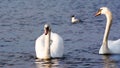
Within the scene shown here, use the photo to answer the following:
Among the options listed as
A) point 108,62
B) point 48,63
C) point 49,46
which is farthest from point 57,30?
point 108,62

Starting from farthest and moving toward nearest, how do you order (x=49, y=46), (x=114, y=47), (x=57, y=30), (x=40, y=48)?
1. (x=57, y=30)
2. (x=114, y=47)
3. (x=40, y=48)
4. (x=49, y=46)

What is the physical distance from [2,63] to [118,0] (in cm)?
1824

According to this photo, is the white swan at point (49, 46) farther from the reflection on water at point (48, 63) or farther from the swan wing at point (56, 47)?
the reflection on water at point (48, 63)

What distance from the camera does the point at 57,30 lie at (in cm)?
2116

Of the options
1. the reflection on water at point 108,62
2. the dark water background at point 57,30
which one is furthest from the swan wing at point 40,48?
the reflection on water at point 108,62

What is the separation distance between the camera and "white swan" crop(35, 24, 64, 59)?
15898 mm

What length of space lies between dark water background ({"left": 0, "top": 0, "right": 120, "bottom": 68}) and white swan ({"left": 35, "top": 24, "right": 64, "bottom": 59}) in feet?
0.77

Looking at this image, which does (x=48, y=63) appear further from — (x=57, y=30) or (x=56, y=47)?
(x=57, y=30)

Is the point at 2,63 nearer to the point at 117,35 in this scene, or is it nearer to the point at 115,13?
the point at 117,35

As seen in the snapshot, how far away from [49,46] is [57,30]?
5209 millimetres

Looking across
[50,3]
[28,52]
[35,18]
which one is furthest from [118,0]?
[28,52]

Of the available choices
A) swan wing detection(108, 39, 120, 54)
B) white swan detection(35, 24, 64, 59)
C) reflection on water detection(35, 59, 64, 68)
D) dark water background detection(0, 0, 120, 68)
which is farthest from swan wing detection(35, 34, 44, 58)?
swan wing detection(108, 39, 120, 54)

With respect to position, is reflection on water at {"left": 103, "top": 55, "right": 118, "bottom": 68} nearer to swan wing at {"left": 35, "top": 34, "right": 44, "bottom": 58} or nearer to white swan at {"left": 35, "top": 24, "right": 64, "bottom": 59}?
white swan at {"left": 35, "top": 24, "right": 64, "bottom": 59}

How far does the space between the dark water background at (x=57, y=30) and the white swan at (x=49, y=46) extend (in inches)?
9.3
